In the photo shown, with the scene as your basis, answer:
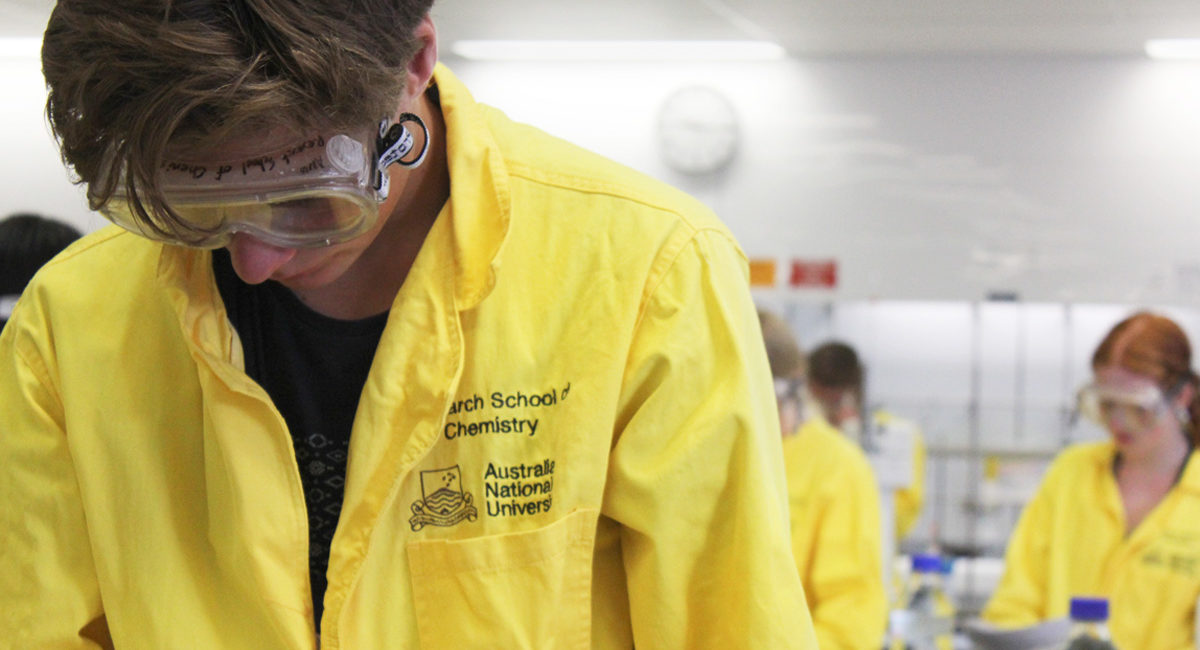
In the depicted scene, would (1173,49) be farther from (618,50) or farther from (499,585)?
(499,585)

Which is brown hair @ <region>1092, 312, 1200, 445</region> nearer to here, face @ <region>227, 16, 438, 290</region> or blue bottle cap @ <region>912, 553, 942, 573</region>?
blue bottle cap @ <region>912, 553, 942, 573</region>

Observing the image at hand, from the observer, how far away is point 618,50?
3.98 m

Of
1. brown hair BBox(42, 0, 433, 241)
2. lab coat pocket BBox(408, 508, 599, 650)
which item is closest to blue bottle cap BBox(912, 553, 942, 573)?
lab coat pocket BBox(408, 508, 599, 650)

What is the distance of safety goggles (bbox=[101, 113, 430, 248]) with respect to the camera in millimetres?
1024

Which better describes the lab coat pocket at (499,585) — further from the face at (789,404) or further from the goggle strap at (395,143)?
the face at (789,404)

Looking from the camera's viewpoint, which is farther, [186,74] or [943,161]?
[943,161]

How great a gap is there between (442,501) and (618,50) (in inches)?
117

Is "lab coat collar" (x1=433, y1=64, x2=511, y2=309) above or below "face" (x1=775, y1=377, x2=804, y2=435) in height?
above

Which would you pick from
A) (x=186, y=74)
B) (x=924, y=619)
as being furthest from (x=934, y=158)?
(x=186, y=74)

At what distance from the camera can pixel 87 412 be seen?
1280 mm

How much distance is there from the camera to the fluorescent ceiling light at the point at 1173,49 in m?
3.68

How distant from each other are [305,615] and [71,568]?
30 cm

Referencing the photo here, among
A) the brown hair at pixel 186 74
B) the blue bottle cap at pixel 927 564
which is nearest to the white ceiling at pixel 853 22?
the blue bottle cap at pixel 927 564

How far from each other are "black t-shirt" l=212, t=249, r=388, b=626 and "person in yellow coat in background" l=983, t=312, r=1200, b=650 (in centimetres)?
273
